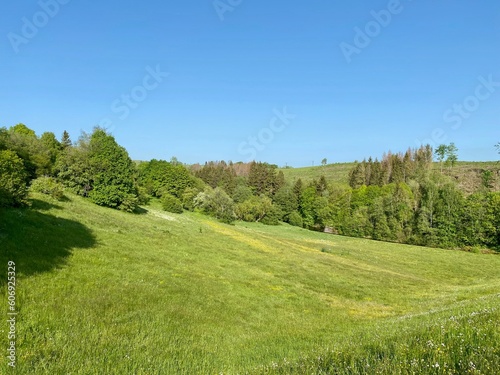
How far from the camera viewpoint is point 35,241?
53.1ft

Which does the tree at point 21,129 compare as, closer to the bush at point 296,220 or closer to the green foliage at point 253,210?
the green foliage at point 253,210

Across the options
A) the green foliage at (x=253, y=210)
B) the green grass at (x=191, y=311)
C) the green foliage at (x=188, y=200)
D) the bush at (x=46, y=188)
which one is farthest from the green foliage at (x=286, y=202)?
the bush at (x=46, y=188)

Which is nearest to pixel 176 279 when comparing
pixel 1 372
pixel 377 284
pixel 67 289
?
pixel 67 289

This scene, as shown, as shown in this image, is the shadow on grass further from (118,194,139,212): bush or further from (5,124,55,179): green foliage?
(5,124,55,179): green foliage

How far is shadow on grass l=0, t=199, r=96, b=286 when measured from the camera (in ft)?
42.4

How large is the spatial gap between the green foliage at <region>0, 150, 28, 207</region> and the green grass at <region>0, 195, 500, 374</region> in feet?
5.34

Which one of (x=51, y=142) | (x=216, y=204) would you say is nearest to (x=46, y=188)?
(x=51, y=142)

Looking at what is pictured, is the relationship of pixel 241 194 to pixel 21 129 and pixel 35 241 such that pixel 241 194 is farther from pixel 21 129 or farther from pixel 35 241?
pixel 35 241


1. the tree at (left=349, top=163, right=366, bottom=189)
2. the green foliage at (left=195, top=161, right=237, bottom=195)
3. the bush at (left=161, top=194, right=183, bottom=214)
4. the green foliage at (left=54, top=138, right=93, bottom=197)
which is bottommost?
the bush at (left=161, top=194, right=183, bottom=214)

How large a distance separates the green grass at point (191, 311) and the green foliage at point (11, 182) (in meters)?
1.63

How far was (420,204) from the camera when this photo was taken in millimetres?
102062

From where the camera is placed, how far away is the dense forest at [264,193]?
46656 millimetres

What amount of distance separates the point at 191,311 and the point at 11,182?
19036 millimetres

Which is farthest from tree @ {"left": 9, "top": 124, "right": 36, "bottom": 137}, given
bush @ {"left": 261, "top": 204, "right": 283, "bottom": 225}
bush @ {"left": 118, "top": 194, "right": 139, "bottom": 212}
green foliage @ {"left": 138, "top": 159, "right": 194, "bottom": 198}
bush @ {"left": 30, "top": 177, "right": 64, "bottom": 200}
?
bush @ {"left": 261, "top": 204, "right": 283, "bottom": 225}
